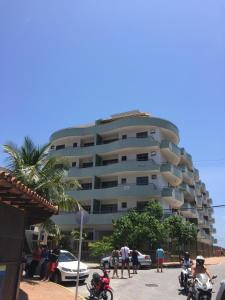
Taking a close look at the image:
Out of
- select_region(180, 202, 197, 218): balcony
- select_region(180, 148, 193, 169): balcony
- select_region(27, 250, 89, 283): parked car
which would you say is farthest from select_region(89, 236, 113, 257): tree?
select_region(180, 148, 193, 169): balcony

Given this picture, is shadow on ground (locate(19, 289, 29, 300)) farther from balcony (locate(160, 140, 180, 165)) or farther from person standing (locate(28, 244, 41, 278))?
balcony (locate(160, 140, 180, 165))

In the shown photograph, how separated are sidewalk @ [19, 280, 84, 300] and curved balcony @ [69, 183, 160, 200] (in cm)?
2544

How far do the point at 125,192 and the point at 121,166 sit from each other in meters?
3.20

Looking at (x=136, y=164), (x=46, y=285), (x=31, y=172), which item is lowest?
(x=46, y=285)

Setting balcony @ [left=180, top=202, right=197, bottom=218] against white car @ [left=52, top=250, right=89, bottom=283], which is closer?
white car @ [left=52, top=250, right=89, bottom=283]

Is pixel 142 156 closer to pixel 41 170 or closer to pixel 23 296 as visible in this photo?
pixel 41 170

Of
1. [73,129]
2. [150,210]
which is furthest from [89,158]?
[150,210]

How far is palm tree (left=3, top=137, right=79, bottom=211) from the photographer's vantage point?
20156mm

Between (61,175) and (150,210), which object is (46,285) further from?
(150,210)

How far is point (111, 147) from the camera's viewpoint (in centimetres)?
4494

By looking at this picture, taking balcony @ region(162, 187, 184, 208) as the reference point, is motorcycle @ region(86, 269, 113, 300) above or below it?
below

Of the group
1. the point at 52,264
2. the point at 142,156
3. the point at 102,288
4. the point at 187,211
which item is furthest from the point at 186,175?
the point at 102,288

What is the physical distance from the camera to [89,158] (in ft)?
157

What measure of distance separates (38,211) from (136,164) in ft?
105
